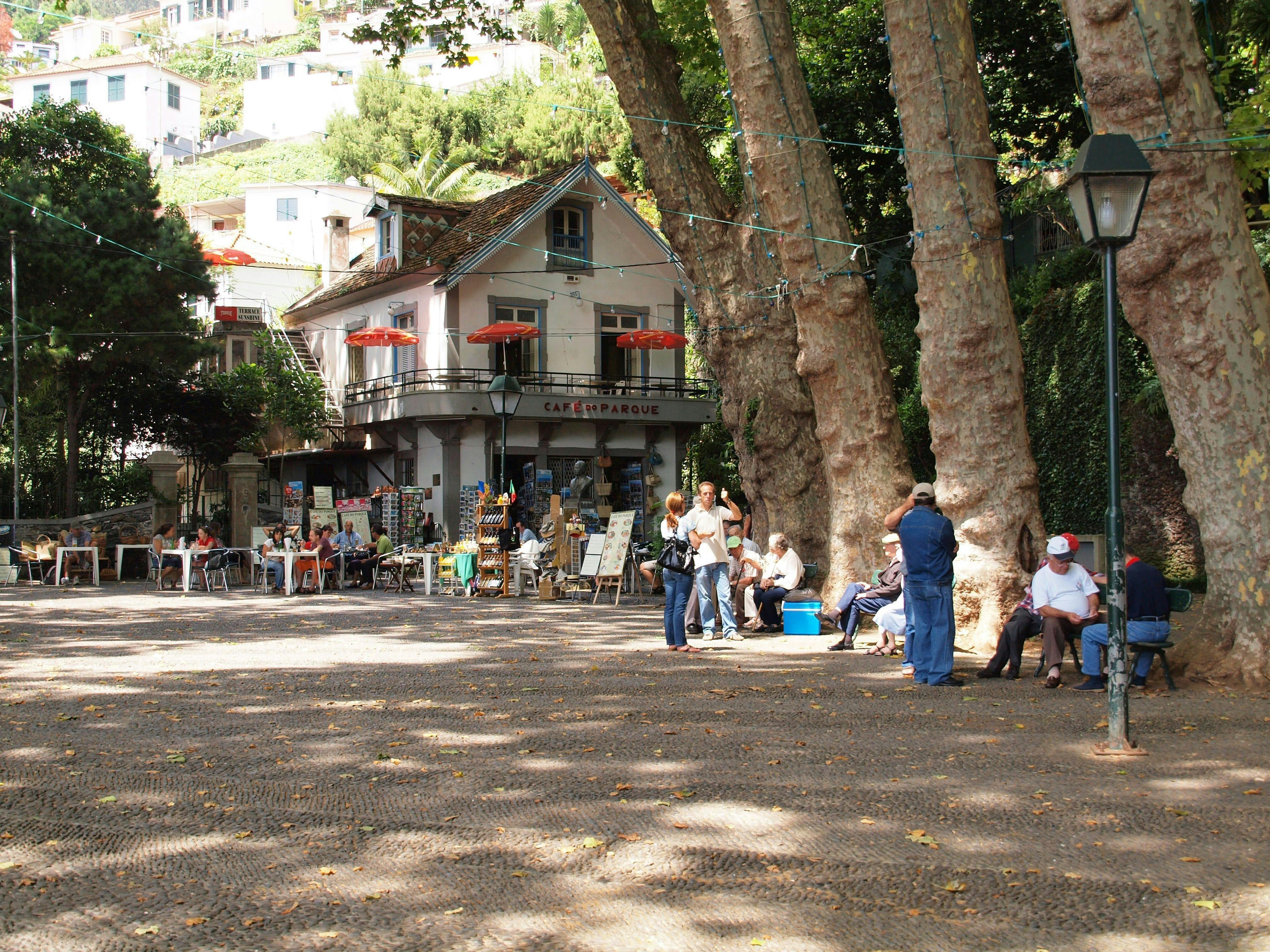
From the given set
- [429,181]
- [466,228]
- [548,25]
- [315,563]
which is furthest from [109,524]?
[548,25]

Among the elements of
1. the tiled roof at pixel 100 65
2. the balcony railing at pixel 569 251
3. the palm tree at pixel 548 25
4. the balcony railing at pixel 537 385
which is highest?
the palm tree at pixel 548 25

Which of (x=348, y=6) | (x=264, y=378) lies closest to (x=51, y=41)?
(x=348, y=6)

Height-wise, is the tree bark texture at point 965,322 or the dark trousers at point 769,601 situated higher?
the tree bark texture at point 965,322

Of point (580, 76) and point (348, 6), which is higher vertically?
point (348, 6)

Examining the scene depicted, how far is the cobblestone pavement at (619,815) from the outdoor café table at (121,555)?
15.5 metres

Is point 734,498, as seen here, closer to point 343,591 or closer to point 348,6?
point 343,591

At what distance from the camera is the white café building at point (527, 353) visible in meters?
31.3

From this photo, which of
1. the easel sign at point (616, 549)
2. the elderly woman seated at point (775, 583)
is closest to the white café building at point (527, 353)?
the easel sign at point (616, 549)

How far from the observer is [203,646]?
1248 cm

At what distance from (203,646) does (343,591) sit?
35.1 ft

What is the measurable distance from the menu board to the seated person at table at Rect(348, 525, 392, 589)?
6527 millimetres

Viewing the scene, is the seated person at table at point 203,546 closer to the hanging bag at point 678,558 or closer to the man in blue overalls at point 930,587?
the hanging bag at point 678,558

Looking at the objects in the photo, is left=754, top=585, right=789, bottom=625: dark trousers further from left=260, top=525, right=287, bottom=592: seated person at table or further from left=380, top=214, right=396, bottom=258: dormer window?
left=380, top=214, right=396, bottom=258: dormer window

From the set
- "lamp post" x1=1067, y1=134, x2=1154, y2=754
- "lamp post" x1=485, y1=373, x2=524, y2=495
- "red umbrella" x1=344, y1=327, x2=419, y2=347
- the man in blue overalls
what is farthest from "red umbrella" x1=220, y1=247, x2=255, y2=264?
"lamp post" x1=1067, y1=134, x2=1154, y2=754
